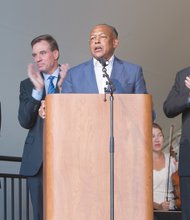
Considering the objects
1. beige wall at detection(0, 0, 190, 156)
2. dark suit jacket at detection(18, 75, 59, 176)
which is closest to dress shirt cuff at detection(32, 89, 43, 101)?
dark suit jacket at detection(18, 75, 59, 176)

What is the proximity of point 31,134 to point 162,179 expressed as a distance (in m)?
1.42

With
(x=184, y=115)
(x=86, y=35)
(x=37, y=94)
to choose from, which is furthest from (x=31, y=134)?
(x=86, y=35)

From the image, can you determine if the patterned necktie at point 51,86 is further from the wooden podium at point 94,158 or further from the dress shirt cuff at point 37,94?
the wooden podium at point 94,158

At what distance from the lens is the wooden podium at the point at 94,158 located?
3865 mm

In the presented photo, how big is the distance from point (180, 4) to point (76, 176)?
4982mm

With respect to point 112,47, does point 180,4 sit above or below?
above

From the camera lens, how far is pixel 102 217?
3.87 meters

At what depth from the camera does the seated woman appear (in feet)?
18.8

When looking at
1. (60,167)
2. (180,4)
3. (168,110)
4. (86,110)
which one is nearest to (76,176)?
(60,167)

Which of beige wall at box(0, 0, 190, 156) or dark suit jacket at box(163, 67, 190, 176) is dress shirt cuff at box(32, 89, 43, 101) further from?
beige wall at box(0, 0, 190, 156)

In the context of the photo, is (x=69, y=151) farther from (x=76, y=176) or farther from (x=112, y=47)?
(x=112, y=47)

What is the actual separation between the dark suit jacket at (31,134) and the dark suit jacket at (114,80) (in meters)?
0.29

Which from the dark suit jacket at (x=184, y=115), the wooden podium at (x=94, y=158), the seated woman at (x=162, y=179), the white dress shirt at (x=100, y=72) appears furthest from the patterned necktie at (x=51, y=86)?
the seated woman at (x=162, y=179)

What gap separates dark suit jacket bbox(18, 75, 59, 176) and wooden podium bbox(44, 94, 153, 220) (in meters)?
0.84
